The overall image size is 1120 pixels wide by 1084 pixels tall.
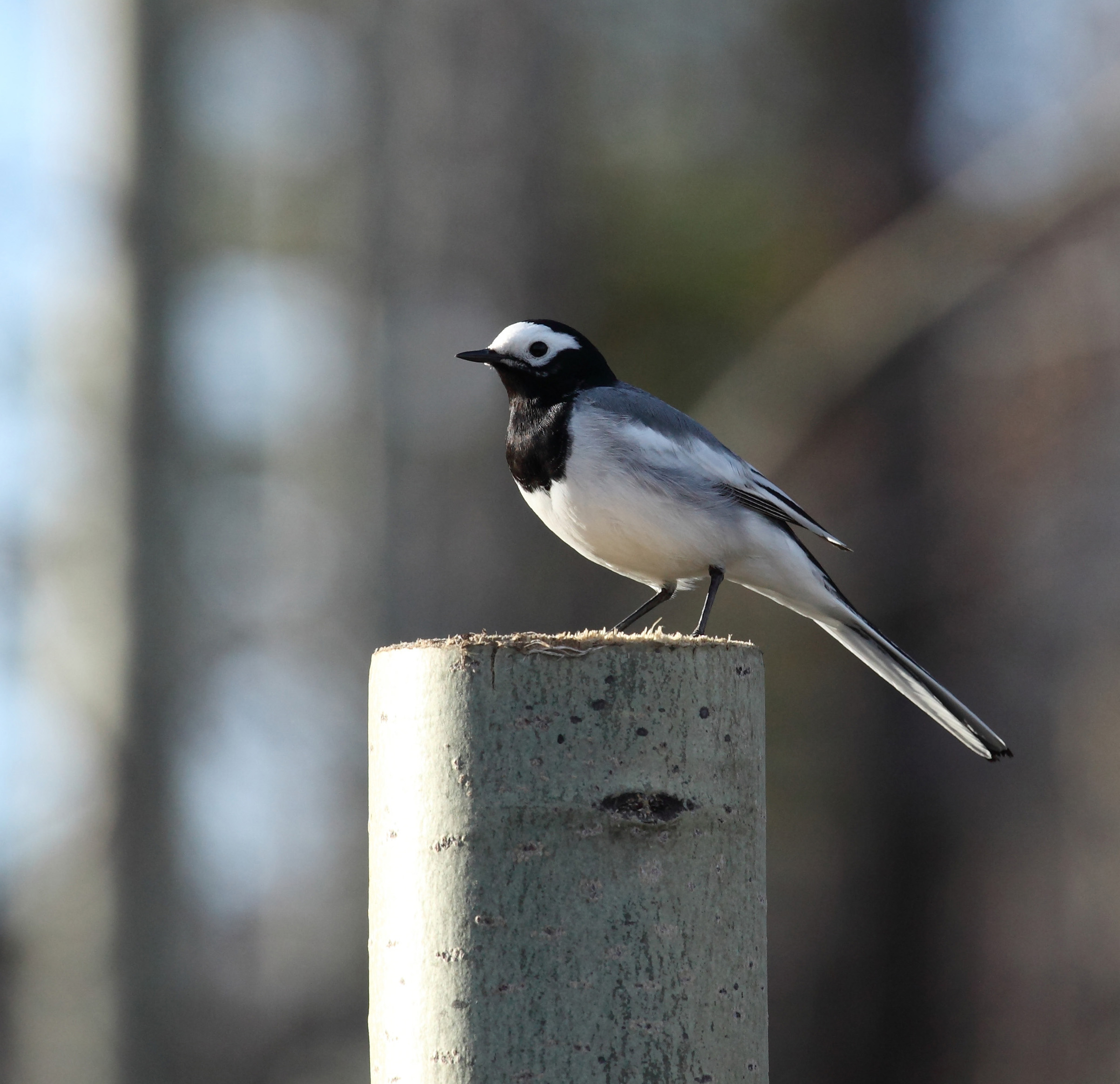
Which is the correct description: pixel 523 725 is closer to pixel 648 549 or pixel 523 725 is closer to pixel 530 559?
pixel 648 549

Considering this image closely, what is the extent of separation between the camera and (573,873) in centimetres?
188

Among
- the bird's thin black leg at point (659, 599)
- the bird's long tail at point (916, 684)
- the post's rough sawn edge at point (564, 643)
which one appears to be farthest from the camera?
the bird's thin black leg at point (659, 599)

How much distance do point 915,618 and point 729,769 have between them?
791cm

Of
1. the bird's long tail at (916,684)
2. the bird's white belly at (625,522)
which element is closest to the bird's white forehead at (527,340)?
the bird's white belly at (625,522)

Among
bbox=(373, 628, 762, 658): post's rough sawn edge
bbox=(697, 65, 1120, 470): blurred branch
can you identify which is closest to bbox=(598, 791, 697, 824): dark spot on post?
bbox=(373, 628, 762, 658): post's rough sawn edge

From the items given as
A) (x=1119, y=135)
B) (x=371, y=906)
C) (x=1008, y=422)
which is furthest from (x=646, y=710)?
(x=1008, y=422)

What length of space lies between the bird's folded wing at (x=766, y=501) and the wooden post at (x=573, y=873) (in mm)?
1720

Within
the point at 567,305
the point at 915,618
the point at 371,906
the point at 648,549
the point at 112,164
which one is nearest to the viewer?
the point at 371,906

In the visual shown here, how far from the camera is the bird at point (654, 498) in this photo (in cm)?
347

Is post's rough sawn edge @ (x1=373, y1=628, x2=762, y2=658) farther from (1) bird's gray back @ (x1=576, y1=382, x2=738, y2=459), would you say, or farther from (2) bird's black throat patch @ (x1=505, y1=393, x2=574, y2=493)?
(1) bird's gray back @ (x1=576, y1=382, x2=738, y2=459)

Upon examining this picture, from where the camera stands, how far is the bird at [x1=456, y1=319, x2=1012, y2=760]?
347 cm

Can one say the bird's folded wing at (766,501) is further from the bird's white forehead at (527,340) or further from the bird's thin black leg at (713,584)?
the bird's white forehead at (527,340)

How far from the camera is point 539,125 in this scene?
852cm

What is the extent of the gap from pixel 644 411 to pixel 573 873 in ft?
6.65
